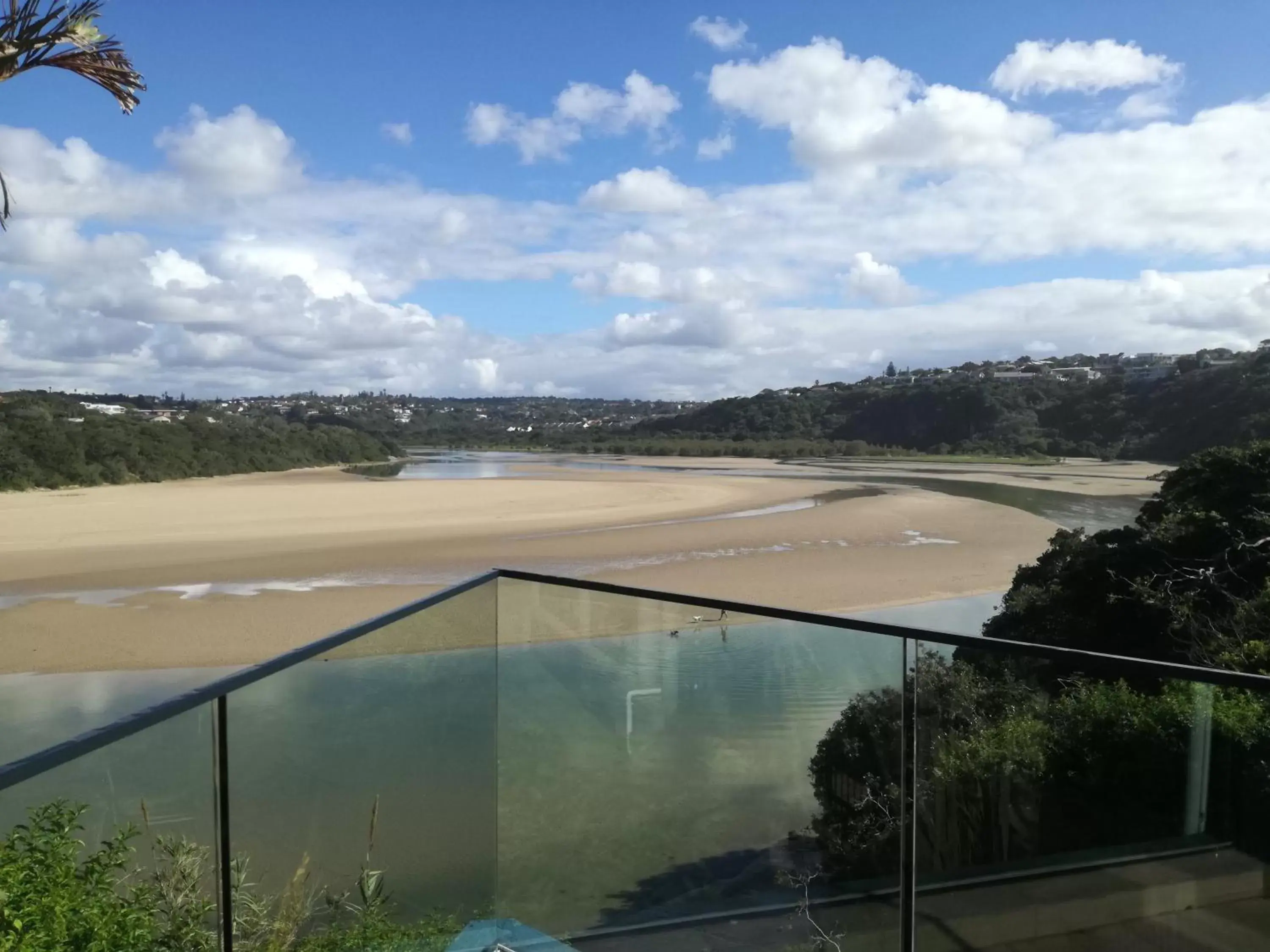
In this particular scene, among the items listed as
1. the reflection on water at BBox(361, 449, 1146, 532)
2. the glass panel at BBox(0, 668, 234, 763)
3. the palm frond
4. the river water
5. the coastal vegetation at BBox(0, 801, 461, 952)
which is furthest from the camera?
the reflection on water at BBox(361, 449, 1146, 532)

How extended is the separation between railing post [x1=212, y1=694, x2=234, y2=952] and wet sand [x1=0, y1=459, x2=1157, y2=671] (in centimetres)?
889

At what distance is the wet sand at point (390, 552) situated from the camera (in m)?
11.7

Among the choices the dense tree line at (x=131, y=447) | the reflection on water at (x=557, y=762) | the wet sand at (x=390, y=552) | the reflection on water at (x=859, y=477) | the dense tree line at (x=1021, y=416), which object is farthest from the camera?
the dense tree line at (x=1021, y=416)

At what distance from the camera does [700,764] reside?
2740 millimetres

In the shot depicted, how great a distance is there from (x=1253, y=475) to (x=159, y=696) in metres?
10.5

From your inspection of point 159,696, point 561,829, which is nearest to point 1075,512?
point 159,696

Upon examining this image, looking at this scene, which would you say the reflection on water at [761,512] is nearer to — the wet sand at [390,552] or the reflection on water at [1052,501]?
the wet sand at [390,552]

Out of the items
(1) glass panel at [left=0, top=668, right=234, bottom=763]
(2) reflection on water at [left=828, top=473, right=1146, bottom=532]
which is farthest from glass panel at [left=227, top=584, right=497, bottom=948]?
(2) reflection on water at [left=828, top=473, right=1146, bottom=532]

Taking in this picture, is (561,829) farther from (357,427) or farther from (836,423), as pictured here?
(357,427)

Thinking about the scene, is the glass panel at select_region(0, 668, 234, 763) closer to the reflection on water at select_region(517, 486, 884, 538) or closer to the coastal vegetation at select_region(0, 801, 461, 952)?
the coastal vegetation at select_region(0, 801, 461, 952)

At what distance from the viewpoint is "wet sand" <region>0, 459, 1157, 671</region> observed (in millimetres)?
11656

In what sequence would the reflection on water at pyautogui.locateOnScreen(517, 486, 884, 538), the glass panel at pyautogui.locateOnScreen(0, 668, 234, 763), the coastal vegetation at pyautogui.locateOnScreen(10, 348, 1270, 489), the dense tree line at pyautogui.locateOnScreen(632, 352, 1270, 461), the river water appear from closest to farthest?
the river water → the glass panel at pyautogui.locateOnScreen(0, 668, 234, 763) → the reflection on water at pyautogui.locateOnScreen(517, 486, 884, 538) → the coastal vegetation at pyautogui.locateOnScreen(10, 348, 1270, 489) → the dense tree line at pyautogui.locateOnScreen(632, 352, 1270, 461)

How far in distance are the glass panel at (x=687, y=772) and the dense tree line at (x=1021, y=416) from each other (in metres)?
24.7

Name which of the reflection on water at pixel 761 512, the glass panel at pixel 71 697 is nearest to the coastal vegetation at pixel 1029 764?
the glass panel at pixel 71 697
